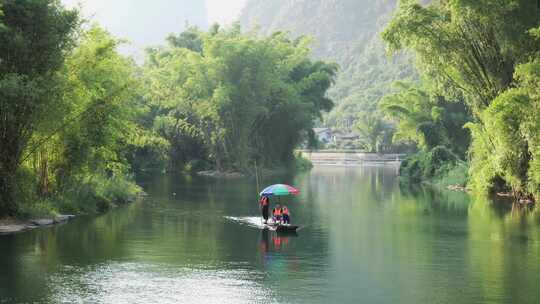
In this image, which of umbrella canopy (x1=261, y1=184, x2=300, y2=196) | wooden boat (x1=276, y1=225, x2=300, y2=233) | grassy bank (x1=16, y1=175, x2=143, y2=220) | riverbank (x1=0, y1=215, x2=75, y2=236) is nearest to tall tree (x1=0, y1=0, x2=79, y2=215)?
riverbank (x1=0, y1=215, x2=75, y2=236)

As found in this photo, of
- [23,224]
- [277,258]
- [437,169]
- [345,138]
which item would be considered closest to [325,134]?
[345,138]

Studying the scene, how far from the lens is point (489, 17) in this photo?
129 feet

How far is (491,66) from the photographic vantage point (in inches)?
1655

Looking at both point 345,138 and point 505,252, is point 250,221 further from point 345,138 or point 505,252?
point 345,138

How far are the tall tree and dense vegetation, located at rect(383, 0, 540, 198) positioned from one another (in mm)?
20880

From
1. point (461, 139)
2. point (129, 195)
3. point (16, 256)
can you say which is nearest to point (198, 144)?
point (461, 139)

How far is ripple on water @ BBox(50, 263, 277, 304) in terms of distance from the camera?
626 inches

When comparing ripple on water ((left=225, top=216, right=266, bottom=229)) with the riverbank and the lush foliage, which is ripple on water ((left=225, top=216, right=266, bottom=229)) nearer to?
the riverbank

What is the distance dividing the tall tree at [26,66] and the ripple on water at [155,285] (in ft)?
27.7

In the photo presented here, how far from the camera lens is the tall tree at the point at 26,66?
83.5 feet

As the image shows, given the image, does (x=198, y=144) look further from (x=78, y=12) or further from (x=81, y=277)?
(x=81, y=277)

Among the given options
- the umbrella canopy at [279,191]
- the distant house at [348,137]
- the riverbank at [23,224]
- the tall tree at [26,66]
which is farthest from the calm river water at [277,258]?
the distant house at [348,137]

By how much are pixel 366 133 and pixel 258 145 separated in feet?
200

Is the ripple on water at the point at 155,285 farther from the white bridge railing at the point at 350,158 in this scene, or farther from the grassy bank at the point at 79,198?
the white bridge railing at the point at 350,158
